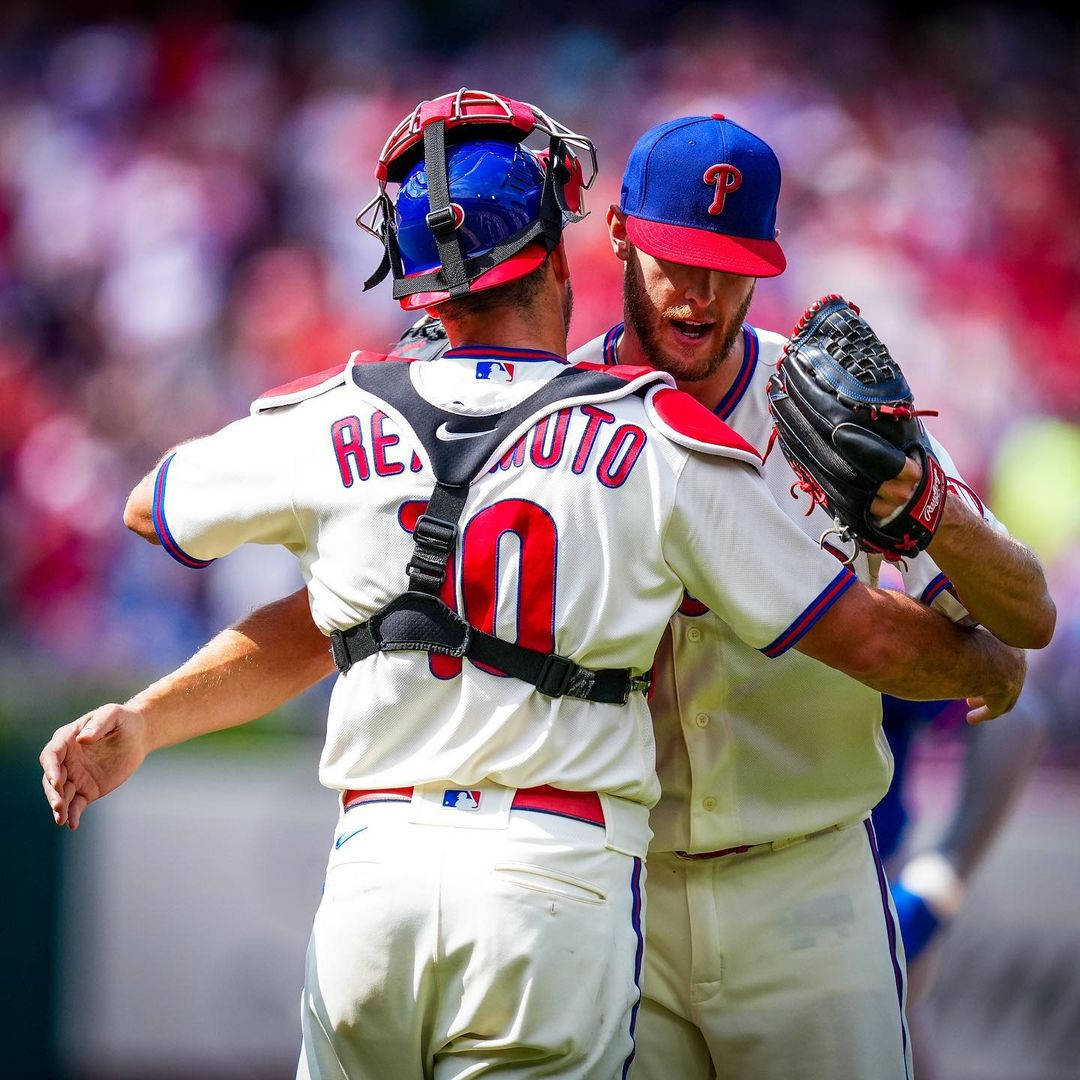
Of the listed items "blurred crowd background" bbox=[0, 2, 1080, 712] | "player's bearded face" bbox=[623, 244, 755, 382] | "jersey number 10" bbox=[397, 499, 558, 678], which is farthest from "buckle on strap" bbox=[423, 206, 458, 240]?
"blurred crowd background" bbox=[0, 2, 1080, 712]

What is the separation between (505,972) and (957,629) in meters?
0.99

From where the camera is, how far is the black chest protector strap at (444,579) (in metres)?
2.53

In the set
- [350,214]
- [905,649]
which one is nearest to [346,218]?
[350,214]

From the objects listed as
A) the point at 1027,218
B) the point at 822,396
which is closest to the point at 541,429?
the point at 822,396

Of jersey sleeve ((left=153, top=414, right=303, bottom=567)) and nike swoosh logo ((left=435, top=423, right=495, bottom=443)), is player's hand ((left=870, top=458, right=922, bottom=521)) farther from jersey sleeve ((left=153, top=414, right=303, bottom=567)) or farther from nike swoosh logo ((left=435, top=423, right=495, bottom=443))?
jersey sleeve ((left=153, top=414, right=303, bottom=567))

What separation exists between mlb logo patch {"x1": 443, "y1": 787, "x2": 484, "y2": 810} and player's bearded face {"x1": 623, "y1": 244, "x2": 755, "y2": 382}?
39.4 inches

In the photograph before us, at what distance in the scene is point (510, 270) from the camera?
2686mm

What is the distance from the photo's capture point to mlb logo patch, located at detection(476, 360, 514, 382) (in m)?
2.65

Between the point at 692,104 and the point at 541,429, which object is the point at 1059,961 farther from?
the point at 692,104

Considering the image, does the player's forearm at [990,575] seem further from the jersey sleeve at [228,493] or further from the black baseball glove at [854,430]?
the jersey sleeve at [228,493]

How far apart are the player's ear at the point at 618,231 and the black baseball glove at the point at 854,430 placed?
620 mm

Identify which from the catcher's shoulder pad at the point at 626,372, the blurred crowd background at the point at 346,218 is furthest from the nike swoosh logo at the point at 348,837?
the blurred crowd background at the point at 346,218

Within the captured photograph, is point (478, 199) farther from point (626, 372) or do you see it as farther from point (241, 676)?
point (241, 676)

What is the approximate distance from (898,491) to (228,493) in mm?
1133
